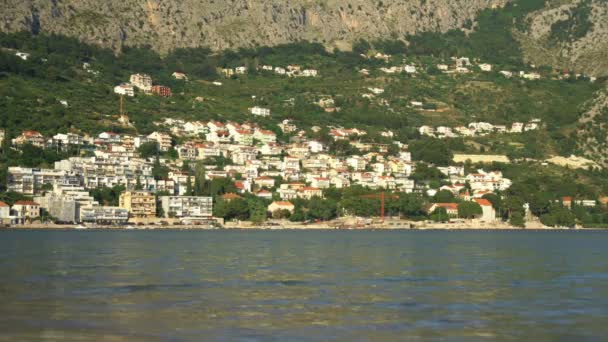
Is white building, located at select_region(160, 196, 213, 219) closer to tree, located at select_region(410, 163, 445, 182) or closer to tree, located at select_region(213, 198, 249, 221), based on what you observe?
tree, located at select_region(213, 198, 249, 221)

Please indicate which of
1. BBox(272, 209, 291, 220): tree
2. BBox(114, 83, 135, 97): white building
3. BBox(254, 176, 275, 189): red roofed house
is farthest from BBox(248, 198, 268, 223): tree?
BBox(114, 83, 135, 97): white building

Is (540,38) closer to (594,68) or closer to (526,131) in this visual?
(594,68)

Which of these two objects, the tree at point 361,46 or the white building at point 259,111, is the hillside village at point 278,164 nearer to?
the white building at point 259,111

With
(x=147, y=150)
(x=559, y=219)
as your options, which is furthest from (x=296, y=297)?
(x=147, y=150)

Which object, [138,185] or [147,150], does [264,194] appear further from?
[147,150]

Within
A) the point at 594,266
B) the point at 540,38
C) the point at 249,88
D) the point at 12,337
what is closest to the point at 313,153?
the point at 249,88

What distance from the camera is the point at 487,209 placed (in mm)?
113625

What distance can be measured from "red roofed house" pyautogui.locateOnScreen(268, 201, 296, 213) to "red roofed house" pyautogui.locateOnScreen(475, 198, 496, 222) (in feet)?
64.6

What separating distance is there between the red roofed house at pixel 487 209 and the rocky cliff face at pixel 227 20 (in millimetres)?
66160

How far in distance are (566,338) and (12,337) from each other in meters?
10.9

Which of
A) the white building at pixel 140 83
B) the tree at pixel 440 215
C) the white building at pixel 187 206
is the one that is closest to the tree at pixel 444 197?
the tree at pixel 440 215

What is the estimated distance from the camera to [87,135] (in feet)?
396

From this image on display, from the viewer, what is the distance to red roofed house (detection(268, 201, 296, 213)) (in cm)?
10750

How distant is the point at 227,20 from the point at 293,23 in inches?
489
